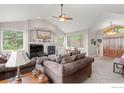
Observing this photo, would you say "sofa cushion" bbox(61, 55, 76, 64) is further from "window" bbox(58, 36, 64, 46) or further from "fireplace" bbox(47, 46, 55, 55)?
"window" bbox(58, 36, 64, 46)

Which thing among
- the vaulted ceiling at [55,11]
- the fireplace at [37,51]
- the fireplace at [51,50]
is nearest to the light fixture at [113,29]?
the vaulted ceiling at [55,11]

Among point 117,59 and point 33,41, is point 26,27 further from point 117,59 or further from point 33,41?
point 117,59

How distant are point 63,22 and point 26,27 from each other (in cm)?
56

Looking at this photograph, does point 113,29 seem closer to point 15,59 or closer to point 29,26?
point 29,26

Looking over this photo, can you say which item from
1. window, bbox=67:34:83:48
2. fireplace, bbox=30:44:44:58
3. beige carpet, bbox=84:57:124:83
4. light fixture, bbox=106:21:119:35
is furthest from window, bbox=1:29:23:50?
light fixture, bbox=106:21:119:35

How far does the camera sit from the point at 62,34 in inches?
68.4

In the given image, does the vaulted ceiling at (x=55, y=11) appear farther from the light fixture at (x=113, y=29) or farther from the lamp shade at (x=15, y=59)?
the lamp shade at (x=15, y=59)

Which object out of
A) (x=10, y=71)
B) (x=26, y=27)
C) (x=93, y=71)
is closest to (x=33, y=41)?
(x=26, y=27)

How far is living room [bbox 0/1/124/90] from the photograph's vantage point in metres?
1.52

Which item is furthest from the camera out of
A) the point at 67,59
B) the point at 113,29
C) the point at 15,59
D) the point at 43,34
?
the point at 67,59

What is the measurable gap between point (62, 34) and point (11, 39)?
76cm

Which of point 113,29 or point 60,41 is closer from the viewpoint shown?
point 113,29

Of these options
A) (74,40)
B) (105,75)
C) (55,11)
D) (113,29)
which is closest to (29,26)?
(55,11)

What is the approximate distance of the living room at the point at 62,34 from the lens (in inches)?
59.7
